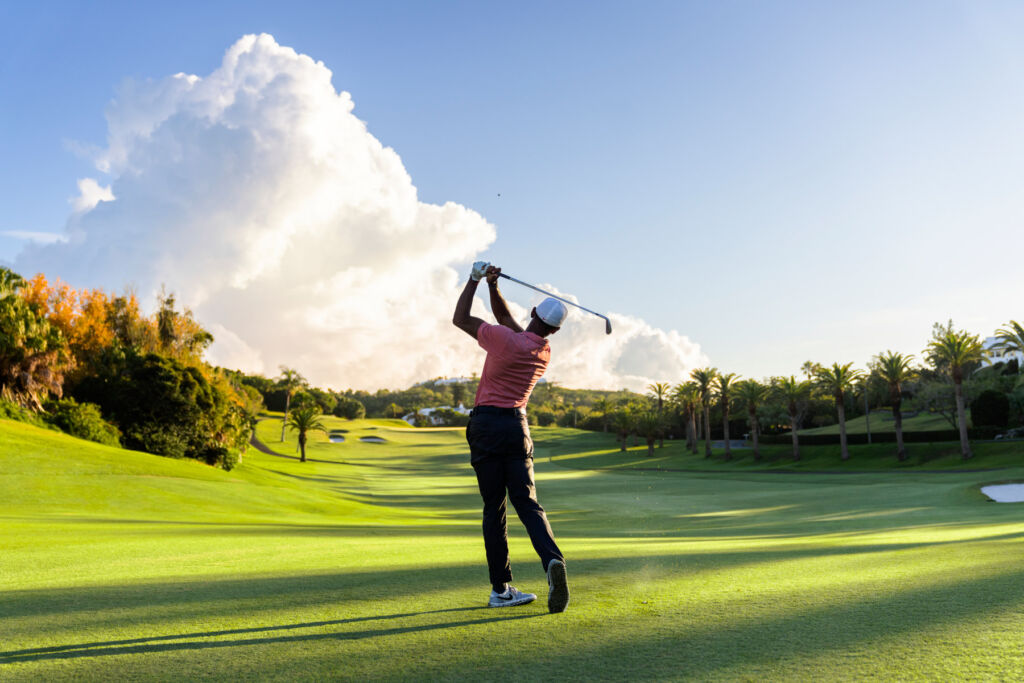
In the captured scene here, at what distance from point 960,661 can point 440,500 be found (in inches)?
1577

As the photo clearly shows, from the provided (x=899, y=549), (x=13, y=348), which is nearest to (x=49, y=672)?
(x=899, y=549)

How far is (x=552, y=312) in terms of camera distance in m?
5.75

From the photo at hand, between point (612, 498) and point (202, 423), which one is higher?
point (202, 423)

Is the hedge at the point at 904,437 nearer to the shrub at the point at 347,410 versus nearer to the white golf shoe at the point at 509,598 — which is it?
the white golf shoe at the point at 509,598

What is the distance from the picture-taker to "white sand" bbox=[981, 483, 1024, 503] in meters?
26.5

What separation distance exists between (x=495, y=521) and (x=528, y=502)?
36 cm

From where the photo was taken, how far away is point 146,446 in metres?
46.4

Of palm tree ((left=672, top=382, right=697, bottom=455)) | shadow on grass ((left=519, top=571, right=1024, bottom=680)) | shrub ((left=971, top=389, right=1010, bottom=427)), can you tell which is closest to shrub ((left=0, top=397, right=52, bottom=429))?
shadow on grass ((left=519, top=571, right=1024, bottom=680))

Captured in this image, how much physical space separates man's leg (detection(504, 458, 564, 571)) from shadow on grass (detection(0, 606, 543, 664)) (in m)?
0.59

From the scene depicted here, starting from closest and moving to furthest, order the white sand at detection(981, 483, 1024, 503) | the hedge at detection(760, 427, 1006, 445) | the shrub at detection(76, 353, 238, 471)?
the white sand at detection(981, 483, 1024, 503) < the shrub at detection(76, 353, 238, 471) < the hedge at detection(760, 427, 1006, 445)

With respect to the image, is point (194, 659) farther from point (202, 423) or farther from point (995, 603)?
point (202, 423)

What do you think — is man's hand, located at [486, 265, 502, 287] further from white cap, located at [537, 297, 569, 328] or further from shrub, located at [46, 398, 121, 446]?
shrub, located at [46, 398, 121, 446]

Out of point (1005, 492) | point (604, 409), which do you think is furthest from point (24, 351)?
point (604, 409)

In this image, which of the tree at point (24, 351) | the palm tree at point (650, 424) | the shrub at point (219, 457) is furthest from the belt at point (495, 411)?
the palm tree at point (650, 424)
